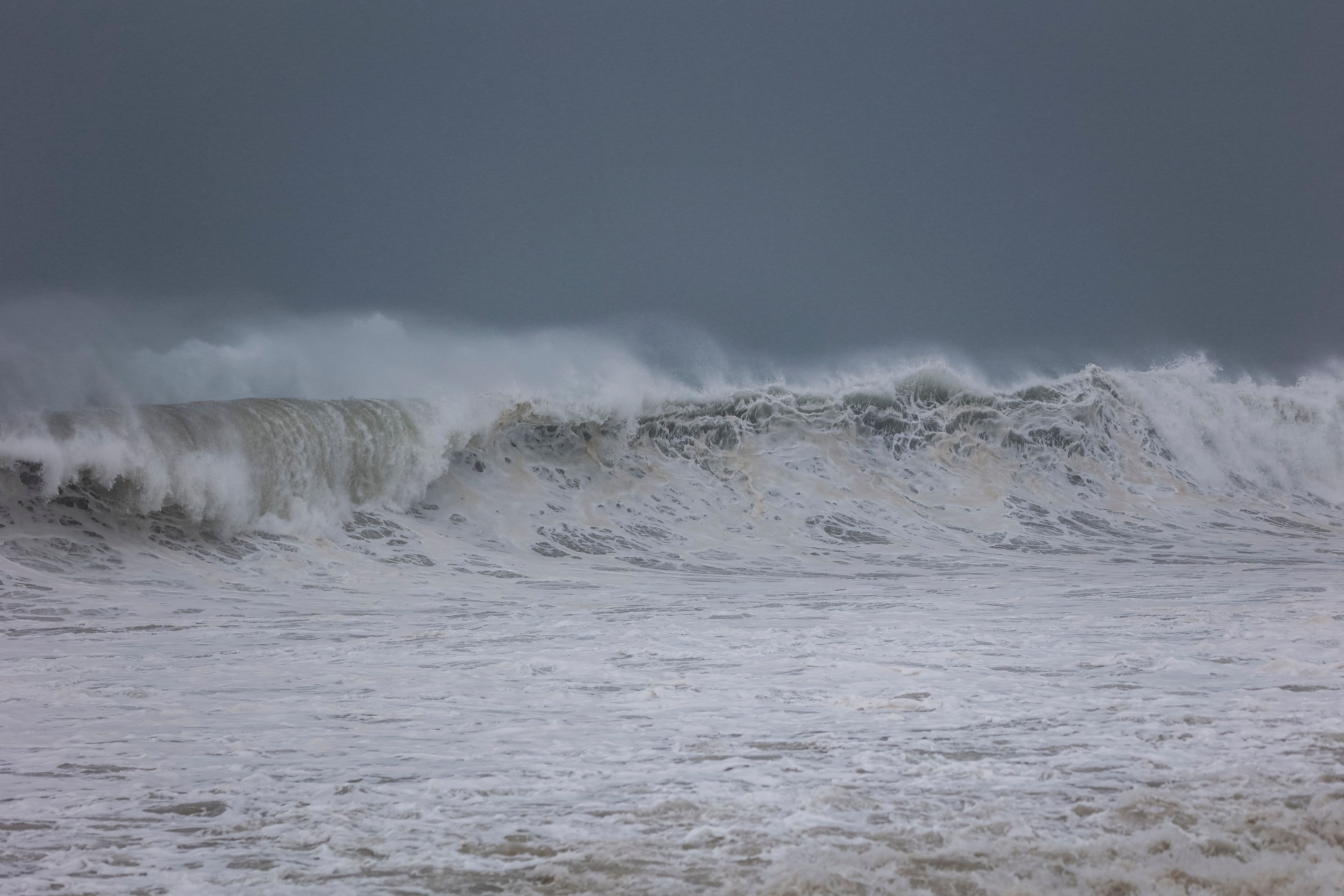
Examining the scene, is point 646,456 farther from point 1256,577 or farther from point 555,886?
point 555,886

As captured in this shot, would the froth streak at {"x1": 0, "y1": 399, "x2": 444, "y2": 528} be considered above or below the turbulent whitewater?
above

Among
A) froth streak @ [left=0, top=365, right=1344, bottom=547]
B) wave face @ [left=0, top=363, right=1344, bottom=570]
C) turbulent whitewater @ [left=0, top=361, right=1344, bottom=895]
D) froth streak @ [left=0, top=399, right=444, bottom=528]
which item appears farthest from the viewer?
wave face @ [left=0, top=363, right=1344, bottom=570]

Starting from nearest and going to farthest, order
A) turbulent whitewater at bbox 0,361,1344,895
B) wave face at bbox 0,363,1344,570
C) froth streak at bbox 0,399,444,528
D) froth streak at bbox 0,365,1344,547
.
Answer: turbulent whitewater at bbox 0,361,1344,895 < froth streak at bbox 0,399,444,528 < froth streak at bbox 0,365,1344,547 < wave face at bbox 0,363,1344,570

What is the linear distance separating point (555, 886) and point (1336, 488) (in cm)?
2088

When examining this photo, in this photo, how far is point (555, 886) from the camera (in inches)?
81.7

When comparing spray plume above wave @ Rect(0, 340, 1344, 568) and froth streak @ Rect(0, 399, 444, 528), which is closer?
froth streak @ Rect(0, 399, 444, 528)

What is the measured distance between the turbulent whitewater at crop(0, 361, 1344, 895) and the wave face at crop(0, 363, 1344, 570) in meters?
0.07

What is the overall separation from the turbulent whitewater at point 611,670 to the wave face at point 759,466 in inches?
2.6

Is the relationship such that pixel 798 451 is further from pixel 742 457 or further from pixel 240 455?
pixel 240 455

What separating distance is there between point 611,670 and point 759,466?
10107mm

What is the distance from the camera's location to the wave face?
33.2 ft

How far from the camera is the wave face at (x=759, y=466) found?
33.2ft

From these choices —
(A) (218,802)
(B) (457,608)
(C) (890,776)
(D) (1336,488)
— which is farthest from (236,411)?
(D) (1336,488)

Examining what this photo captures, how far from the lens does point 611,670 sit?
15.5ft
